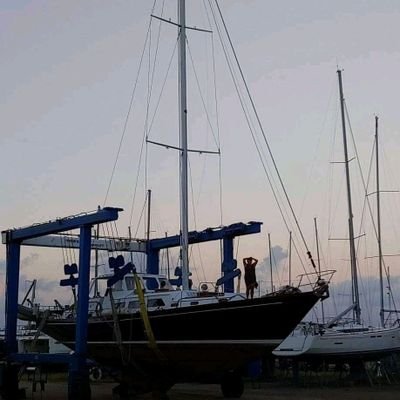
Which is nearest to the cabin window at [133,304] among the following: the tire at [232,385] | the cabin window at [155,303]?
the cabin window at [155,303]

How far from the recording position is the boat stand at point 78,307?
2088 centimetres

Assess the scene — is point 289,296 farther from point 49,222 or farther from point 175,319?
point 49,222

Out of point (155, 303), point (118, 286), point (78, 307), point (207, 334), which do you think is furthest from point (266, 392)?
point (78, 307)

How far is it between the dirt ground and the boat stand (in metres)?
1.43

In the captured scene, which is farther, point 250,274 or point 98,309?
point 98,309

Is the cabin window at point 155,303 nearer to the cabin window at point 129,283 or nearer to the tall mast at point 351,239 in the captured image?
the cabin window at point 129,283

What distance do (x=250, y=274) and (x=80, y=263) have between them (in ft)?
16.8

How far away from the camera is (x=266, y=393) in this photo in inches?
992

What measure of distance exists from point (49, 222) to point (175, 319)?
5.37m

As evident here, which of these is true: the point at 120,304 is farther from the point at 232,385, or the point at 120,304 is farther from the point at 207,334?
the point at 232,385

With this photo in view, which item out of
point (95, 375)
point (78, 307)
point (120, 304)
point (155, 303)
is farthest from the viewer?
point (95, 375)

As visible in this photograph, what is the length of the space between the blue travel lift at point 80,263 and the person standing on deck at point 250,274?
8.38ft

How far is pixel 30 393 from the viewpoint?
26.5 metres

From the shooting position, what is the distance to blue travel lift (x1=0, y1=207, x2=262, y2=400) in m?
21.0
